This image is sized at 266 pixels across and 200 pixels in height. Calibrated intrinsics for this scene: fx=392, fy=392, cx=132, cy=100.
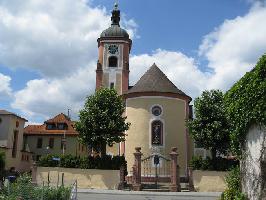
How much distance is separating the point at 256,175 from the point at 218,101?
19739 mm

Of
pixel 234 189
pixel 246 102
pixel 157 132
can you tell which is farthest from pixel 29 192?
pixel 157 132

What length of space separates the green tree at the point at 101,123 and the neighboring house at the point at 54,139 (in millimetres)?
27763

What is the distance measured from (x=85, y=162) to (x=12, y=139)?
81.5ft

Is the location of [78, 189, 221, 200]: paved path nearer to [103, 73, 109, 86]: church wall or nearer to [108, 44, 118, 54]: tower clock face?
[103, 73, 109, 86]: church wall

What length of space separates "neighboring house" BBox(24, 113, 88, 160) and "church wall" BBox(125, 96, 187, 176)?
22915 millimetres

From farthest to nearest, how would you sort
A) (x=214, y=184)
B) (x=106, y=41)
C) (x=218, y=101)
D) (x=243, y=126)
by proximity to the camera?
(x=106, y=41) < (x=218, y=101) < (x=214, y=184) < (x=243, y=126)

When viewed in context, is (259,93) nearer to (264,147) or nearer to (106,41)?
(264,147)

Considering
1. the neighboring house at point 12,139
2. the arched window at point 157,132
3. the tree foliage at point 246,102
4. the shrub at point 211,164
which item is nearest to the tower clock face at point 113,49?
the arched window at point 157,132

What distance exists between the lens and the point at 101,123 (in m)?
34.0

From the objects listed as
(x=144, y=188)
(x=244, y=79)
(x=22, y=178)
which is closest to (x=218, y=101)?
(x=144, y=188)

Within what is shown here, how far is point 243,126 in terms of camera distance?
17.3 m

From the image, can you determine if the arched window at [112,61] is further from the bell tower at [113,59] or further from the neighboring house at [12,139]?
the neighboring house at [12,139]

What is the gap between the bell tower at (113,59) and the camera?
2012 inches

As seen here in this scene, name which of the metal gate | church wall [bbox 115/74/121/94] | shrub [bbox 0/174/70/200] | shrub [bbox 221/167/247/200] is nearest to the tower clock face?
church wall [bbox 115/74/121/94]
